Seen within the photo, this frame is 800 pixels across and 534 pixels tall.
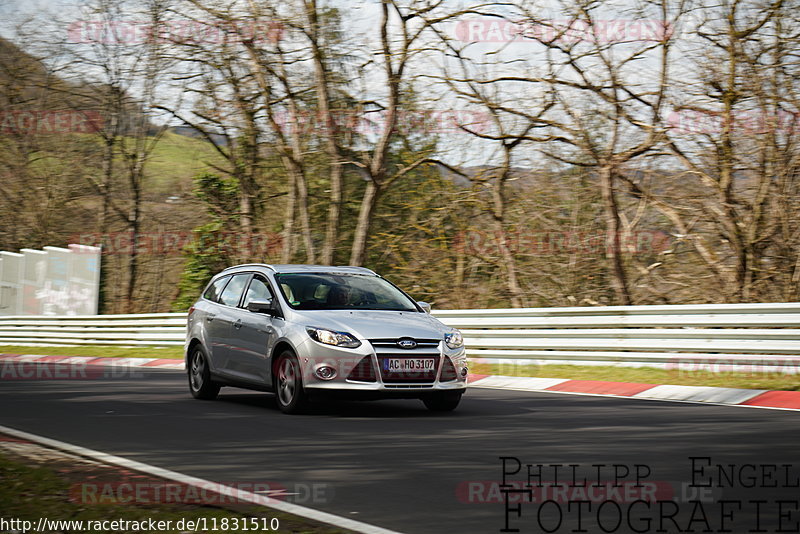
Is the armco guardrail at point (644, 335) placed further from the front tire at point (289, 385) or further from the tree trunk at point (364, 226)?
the tree trunk at point (364, 226)

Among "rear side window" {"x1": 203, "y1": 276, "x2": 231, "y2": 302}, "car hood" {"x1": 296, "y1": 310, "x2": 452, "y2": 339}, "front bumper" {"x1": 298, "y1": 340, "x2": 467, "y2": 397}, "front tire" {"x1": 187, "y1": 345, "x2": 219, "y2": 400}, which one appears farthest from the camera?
"rear side window" {"x1": 203, "y1": 276, "x2": 231, "y2": 302}

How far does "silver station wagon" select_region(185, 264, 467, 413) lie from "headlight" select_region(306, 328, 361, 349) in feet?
0.03

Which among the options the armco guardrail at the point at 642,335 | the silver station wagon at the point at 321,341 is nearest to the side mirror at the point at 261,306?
the silver station wagon at the point at 321,341

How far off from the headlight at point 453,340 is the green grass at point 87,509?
16.6ft

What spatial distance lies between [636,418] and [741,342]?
4125 millimetres

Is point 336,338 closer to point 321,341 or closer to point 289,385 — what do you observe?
point 321,341

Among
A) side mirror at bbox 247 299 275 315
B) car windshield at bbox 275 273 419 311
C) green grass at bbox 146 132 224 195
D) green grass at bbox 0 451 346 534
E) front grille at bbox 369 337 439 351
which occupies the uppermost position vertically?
green grass at bbox 146 132 224 195

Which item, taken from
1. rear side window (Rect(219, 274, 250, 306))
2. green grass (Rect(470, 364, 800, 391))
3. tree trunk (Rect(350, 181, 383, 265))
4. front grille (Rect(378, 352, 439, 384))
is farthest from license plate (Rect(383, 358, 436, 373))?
tree trunk (Rect(350, 181, 383, 265))

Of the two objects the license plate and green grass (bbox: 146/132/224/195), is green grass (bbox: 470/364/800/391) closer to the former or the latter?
the license plate

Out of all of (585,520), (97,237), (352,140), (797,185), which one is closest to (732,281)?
(797,185)

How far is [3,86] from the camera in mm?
37906

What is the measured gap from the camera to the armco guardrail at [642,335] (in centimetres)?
1369

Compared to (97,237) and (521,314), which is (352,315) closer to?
(521,314)

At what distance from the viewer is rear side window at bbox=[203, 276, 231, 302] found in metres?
13.5
